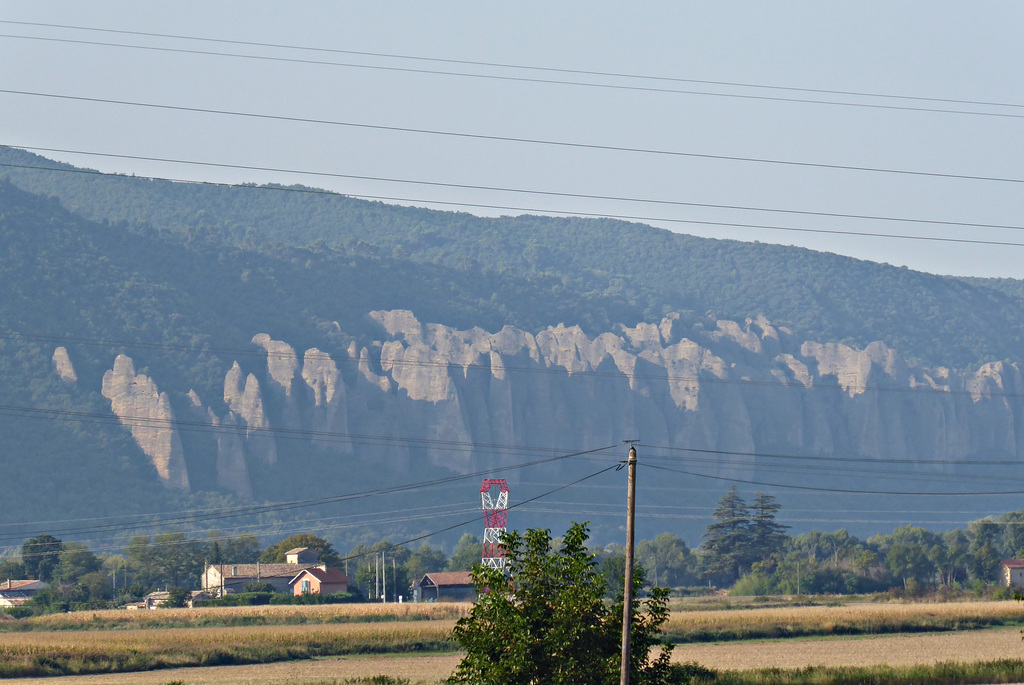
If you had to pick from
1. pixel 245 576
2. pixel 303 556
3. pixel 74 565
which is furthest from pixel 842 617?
pixel 74 565

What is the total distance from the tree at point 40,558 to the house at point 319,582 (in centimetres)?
4026

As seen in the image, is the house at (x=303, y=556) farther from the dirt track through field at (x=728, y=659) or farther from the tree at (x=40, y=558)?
the dirt track through field at (x=728, y=659)

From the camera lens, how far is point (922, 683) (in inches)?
2060

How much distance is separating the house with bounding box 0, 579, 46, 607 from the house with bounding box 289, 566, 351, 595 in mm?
25401

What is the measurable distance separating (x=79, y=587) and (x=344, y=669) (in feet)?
284

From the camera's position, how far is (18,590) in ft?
490

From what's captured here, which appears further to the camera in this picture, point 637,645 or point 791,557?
point 791,557

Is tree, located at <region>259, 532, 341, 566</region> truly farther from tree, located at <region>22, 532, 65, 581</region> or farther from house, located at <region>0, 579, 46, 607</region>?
house, located at <region>0, 579, 46, 607</region>

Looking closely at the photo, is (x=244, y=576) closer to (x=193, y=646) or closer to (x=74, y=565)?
(x=74, y=565)

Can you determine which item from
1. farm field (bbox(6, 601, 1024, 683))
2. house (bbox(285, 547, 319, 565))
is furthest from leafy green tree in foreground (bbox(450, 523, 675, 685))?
house (bbox(285, 547, 319, 565))

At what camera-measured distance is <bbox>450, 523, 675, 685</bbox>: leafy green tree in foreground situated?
1403 inches

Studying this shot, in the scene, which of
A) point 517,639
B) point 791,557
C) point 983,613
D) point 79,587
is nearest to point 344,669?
point 517,639

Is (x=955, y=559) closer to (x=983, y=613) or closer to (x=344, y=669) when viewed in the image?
(x=983, y=613)

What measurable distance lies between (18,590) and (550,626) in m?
126
